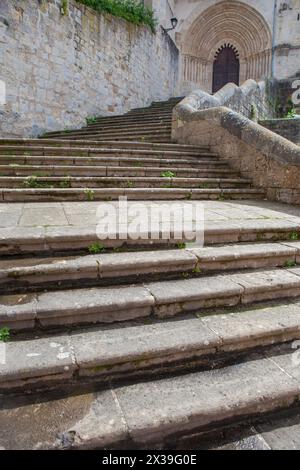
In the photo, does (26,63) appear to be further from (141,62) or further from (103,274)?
(103,274)

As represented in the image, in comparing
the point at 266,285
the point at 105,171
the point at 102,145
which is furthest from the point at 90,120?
the point at 266,285

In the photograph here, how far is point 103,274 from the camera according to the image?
2.37 m

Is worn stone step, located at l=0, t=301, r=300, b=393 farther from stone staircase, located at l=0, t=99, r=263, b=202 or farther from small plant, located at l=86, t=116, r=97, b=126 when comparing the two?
small plant, located at l=86, t=116, r=97, b=126

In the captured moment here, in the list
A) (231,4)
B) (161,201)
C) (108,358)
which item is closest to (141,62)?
(231,4)

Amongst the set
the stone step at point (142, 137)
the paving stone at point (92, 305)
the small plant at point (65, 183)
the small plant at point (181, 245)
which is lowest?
the paving stone at point (92, 305)

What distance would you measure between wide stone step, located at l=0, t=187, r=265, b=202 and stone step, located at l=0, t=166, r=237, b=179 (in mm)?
462

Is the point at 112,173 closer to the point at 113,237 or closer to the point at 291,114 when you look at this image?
the point at 113,237

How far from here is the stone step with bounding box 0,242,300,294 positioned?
2.22 meters

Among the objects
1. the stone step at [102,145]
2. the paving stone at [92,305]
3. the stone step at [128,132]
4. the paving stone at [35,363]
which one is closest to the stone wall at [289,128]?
the stone step at [128,132]

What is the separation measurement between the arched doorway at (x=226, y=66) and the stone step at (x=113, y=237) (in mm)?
16658

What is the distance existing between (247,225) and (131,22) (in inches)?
462

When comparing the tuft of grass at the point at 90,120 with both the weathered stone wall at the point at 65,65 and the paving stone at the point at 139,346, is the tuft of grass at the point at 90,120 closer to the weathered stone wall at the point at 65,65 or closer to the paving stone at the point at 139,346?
the weathered stone wall at the point at 65,65

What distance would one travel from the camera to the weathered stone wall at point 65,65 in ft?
26.7

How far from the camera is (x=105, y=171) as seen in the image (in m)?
5.19
